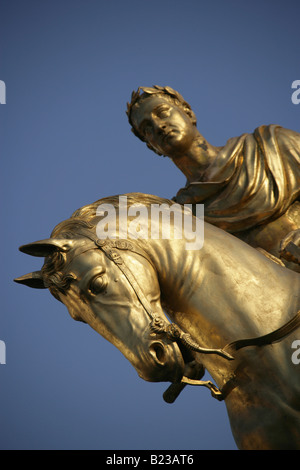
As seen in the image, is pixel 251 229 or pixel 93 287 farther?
pixel 251 229

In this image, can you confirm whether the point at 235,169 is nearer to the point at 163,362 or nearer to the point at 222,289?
the point at 222,289

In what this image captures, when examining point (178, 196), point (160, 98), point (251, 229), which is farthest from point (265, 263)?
point (160, 98)

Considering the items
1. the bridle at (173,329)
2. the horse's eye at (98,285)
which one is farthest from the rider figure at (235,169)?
the horse's eye at (98,285)

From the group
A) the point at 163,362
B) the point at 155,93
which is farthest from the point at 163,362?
the point at 155,93

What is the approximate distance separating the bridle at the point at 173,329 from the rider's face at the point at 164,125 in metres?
1.21

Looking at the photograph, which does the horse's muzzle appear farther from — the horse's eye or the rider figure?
the rider figure

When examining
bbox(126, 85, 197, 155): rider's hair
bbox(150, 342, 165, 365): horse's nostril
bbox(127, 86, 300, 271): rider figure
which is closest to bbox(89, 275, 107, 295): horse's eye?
bbox(150, 342, 165, 365): horse's nostril

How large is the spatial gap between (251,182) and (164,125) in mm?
562

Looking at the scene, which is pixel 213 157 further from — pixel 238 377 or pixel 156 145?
pixel 238 377

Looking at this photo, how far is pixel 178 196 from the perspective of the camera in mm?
3852

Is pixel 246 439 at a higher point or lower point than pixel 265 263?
lower

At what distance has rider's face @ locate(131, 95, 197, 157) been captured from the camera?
379cm

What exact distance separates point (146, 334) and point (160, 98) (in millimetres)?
1758

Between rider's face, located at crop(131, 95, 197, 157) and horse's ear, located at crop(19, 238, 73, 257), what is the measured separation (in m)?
1.26
